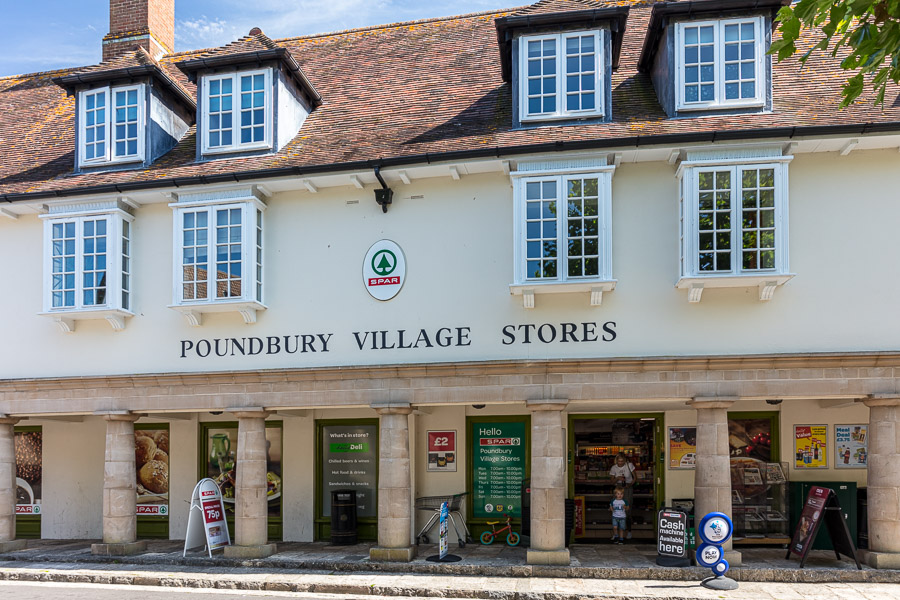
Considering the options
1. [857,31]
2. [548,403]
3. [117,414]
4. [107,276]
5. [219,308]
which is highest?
[857,31]

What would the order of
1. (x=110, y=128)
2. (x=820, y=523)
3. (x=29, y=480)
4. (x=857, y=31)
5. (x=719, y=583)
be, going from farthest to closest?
1. (x=29, y=480)
2. (x=110, y=128)
3. (x=820, y=523)
4. (x=719, y=583)
5. (x=857, y=31)

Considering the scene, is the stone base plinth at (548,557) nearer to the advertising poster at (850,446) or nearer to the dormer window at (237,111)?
the advertising poster at (850,446)

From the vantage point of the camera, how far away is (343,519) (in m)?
15.4

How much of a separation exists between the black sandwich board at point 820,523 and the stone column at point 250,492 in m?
8.73

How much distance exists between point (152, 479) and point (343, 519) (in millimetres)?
4574

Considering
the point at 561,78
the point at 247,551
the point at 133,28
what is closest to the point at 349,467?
the point at 247,551

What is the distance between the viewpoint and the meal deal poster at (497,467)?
1552 centimetres

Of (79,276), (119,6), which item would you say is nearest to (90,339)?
(79,276)

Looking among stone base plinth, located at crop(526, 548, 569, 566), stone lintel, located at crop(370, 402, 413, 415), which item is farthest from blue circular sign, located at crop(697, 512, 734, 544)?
stone lintel, located at crop(370, 402, 413, 415)

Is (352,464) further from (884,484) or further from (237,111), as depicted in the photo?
(884,484)

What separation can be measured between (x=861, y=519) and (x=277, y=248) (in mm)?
11256

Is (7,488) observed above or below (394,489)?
below

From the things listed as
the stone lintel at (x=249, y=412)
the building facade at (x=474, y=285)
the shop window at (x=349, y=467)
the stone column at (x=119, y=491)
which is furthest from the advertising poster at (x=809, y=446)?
the stone column at (x=119, y=491)

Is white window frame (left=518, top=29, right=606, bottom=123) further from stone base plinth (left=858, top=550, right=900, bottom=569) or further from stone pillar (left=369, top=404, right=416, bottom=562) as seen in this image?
stone base plinth (left=858, top=550, right=900, bottom=569)
